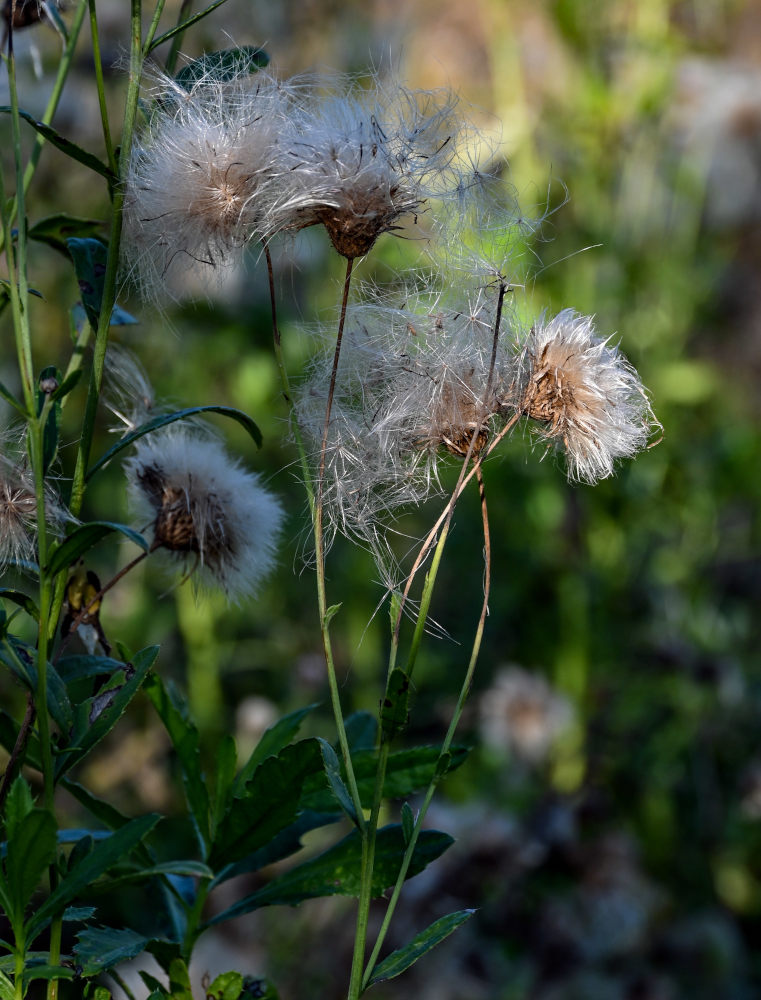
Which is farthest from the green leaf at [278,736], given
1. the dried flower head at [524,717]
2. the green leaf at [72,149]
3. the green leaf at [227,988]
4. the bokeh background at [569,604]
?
the dried flower head at [524,717]

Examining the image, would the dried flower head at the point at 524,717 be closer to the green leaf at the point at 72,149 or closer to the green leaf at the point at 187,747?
the green leaf at the point at 187,747

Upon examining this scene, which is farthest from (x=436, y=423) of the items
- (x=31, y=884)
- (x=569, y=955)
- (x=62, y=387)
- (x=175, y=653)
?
(x=175, y=653)

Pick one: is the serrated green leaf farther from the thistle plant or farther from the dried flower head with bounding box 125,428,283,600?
the dried flower head with bounding box 125,428,283,600

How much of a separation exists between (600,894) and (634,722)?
1.53 ft

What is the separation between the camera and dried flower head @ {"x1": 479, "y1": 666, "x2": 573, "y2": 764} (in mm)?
2338

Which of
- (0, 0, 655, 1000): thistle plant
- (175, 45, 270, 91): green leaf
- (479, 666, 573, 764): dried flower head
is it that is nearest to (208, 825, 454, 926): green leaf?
(0, 0, 655, 1000): thistle plant

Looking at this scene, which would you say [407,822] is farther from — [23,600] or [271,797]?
[23,600]

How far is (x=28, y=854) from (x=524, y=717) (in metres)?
1.95

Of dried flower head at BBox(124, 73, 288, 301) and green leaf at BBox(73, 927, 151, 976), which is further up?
dried flower head at BBox(124, 73, 288, 301)

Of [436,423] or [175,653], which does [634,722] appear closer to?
[175,653]

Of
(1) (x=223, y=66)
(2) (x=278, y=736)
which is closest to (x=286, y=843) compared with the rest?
(2) (x=278, y=736)

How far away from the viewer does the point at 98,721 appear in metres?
0.56

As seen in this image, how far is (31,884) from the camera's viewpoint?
1.62ft

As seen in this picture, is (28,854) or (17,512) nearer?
(28,854)
